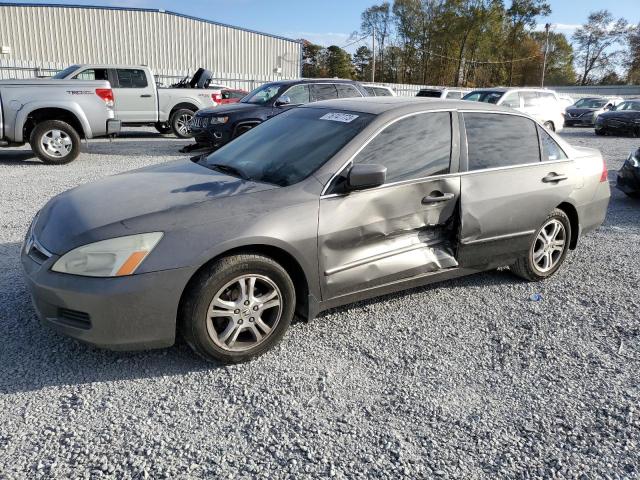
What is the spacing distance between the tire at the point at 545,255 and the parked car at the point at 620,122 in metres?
17.1

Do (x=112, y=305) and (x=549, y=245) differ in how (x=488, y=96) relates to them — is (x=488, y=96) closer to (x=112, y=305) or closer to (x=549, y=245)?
(x=549, y=245)

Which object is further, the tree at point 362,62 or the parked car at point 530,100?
the tree at point 362,62

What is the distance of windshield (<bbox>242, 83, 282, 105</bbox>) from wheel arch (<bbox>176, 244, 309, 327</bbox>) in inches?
341

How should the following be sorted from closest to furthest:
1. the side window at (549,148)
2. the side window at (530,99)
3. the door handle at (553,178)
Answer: the door handle at (553,178)
the side window at (549,148)
the side window at (530,99)

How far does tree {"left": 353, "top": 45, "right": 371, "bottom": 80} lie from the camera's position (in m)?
63.9

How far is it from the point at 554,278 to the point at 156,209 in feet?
11.6

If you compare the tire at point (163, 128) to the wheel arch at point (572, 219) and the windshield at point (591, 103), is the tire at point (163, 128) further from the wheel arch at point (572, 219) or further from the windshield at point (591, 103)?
the windshield at point (591, 103)

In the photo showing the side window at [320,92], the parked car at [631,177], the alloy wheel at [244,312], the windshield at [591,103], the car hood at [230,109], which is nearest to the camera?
the alloy wheel at [244,312]

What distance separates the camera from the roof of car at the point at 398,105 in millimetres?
3883

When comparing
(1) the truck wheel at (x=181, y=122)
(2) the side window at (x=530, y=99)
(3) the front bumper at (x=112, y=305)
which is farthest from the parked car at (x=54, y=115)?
(2) the side window at (x=530, y=99)

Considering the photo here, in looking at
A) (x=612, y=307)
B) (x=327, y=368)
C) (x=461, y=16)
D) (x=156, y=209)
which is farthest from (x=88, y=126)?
(x=461, y=16)

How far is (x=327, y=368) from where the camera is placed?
3.17 metres

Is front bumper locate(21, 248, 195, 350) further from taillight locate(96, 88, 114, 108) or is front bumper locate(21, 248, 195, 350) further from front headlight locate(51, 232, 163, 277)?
taillight locate(96, 88, 114, 108)

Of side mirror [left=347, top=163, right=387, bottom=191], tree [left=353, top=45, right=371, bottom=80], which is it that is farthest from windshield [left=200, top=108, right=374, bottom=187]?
tree [left=353, top=45, right=371, bottom=80]
